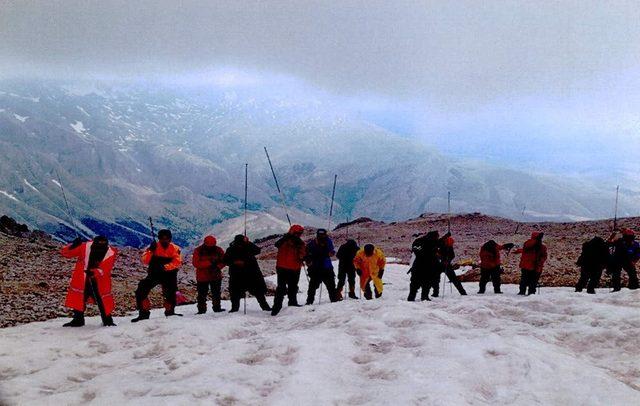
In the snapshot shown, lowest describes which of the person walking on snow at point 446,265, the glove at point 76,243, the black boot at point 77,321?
the black boot at point 77,321

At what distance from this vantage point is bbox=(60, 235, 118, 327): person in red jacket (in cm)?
1018

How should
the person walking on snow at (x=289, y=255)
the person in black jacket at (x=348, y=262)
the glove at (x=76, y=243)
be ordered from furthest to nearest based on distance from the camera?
the person in black jacket at (x=348, y=262)
the person walking on snow at (x=289, y=255)
the glove at (x=76, y=243)

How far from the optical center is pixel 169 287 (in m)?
11.3

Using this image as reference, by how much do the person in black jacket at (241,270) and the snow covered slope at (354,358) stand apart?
2.01 meters

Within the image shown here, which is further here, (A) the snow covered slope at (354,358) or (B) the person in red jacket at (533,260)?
(B) the person in red jacket at (533,260)

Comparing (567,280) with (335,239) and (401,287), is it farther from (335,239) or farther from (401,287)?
(335,239)

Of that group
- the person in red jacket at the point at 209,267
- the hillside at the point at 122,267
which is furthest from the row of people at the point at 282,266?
the hillside at the point at 122,267

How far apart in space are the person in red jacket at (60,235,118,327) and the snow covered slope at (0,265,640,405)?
0.41m

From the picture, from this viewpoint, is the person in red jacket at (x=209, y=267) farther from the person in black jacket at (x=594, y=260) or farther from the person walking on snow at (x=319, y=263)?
the person in black jacket at (x=594, y=260)

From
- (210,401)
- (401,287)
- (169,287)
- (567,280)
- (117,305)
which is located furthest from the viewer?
(401,287)

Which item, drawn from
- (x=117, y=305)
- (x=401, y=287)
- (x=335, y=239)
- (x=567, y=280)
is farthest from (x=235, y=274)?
(x=335, y=239)

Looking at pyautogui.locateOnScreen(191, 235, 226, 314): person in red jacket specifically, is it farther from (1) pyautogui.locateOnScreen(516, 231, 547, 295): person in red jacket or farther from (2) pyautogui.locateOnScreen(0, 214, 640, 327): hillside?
(1) pyautogui.locateOnScreen(516, 231, 547, 295): person in red jacket

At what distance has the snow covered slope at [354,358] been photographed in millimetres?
5812

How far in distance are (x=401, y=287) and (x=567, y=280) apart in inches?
238
